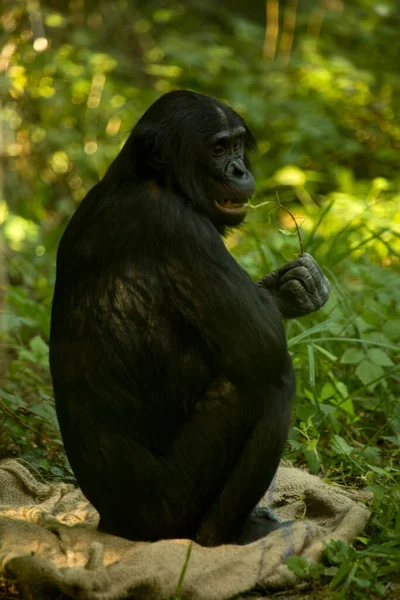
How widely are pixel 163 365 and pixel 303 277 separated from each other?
2.35 feet

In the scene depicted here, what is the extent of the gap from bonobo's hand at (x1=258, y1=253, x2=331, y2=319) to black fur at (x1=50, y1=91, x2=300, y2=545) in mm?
209

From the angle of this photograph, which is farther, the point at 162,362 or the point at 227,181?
the point at 227,181

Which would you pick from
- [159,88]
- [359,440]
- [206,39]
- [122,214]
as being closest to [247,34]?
[206,39]

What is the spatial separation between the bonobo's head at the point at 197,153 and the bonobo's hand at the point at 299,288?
29cm

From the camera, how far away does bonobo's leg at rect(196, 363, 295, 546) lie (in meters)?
3.16

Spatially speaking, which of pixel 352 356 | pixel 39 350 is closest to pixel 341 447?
pixel 352 356

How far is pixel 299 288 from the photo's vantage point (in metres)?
3.44

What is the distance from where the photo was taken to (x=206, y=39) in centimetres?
965

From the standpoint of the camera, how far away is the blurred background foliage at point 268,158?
14.4 ft

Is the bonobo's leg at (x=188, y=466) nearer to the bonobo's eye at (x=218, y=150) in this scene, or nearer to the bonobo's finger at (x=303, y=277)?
the bonobo's finger at (x=303, y=277)

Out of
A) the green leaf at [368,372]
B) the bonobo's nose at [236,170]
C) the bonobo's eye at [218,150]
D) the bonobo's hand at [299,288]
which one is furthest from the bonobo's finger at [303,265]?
the green leaf at [368,372]

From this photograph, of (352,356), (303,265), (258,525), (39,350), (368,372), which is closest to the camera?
(258,525)

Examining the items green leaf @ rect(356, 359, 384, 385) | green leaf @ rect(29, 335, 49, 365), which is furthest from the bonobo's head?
green leaf @ rect(29, 335, 49, 365)

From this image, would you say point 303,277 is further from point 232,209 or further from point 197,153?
point 197,153
